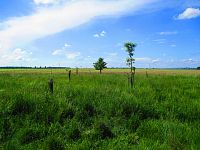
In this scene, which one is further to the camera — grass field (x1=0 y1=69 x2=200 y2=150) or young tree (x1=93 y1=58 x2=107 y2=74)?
young tree (x1=93 y1=58 x2=107 y2=74)

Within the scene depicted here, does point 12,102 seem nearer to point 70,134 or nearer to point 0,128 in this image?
point 0,128

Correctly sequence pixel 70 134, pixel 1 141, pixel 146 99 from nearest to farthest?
pixel 1 141 → pixel 70 134 → pixel 146 99

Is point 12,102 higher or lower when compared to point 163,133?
higher

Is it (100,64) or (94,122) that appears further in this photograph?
(100,64)

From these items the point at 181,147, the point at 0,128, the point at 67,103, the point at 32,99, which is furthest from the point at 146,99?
the point at 0,128

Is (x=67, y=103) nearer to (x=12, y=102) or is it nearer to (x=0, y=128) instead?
(x=12, y=102)

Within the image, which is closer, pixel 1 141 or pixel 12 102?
pixel 1 141

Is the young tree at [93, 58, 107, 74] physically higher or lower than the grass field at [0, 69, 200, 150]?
higher

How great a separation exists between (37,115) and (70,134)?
1565mm

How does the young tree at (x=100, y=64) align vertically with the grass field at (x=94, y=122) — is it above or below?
above

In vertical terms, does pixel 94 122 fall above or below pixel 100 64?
below

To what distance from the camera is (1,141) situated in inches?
315

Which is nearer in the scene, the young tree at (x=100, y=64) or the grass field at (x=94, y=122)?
the grass field at (x=94, y=122)

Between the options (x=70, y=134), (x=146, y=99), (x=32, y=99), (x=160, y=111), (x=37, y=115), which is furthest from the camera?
(x=146, y=99)
